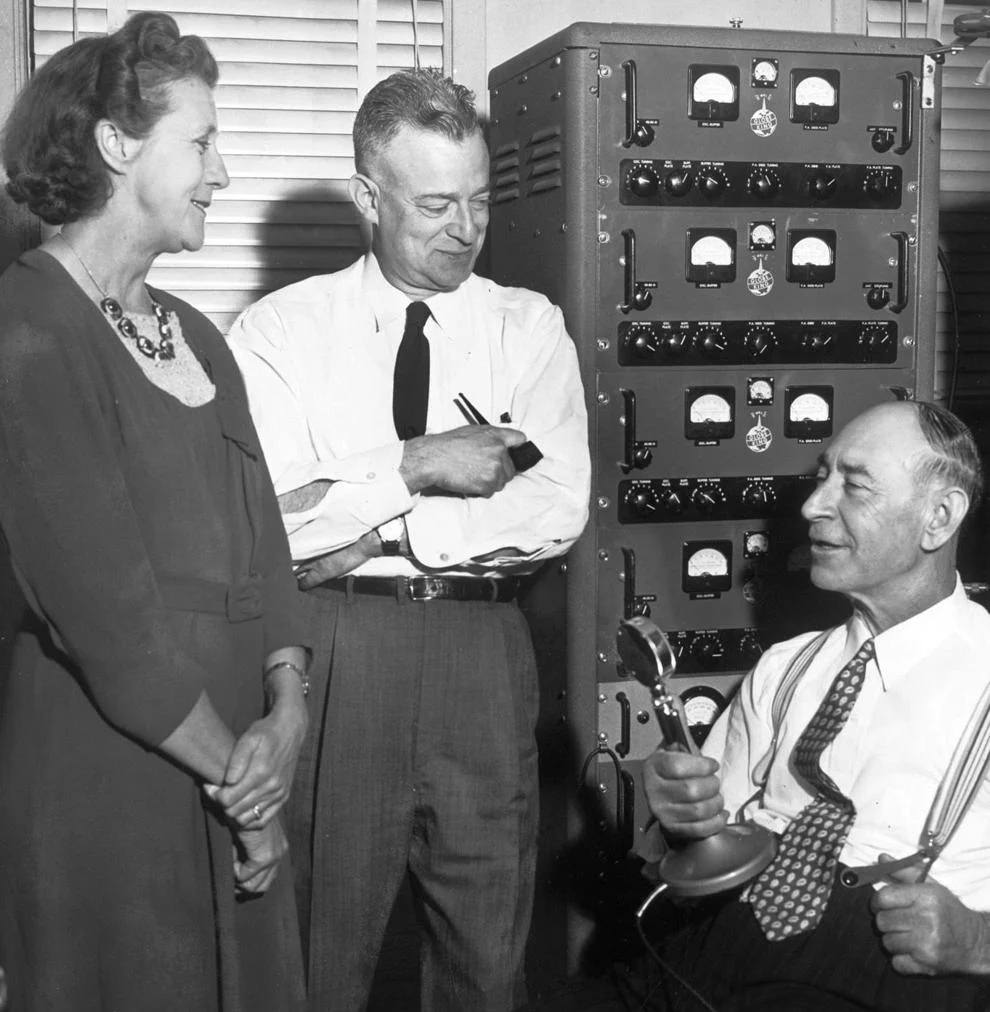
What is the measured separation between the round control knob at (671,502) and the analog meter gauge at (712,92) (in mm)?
849

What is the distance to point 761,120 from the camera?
3.13 metres

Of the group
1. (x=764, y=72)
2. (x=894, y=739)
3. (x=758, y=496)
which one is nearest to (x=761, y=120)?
(x=764, y=72)

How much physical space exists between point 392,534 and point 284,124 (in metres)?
1.48

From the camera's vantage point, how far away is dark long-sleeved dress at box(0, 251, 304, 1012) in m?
1.88

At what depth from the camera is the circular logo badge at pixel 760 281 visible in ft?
10.4

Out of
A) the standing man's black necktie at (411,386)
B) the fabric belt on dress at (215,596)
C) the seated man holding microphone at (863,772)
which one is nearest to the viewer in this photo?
the fabric belt on dress at (215,596)

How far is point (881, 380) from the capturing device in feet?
10.7

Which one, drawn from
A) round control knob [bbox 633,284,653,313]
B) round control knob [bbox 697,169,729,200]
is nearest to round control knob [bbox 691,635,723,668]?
round control knob [bbox 633,284,653,313]

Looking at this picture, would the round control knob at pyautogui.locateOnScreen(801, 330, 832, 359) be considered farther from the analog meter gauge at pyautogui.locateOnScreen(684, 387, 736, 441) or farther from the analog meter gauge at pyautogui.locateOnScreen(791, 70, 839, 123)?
the analog meter gauge at pyautogui.locateOnScreen(791, 70, 839, 123)

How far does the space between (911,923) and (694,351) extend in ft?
4.70

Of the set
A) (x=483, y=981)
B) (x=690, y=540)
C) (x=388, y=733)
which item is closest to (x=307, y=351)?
(x=388, y=733)

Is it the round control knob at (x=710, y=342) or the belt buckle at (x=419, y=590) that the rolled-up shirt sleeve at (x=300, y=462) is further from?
the round control knob at (x=710, y=342)

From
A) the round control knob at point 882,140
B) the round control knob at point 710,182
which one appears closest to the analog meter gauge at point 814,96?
the round control knob at point 882,140

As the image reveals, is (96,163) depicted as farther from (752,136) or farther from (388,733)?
(752,136)
